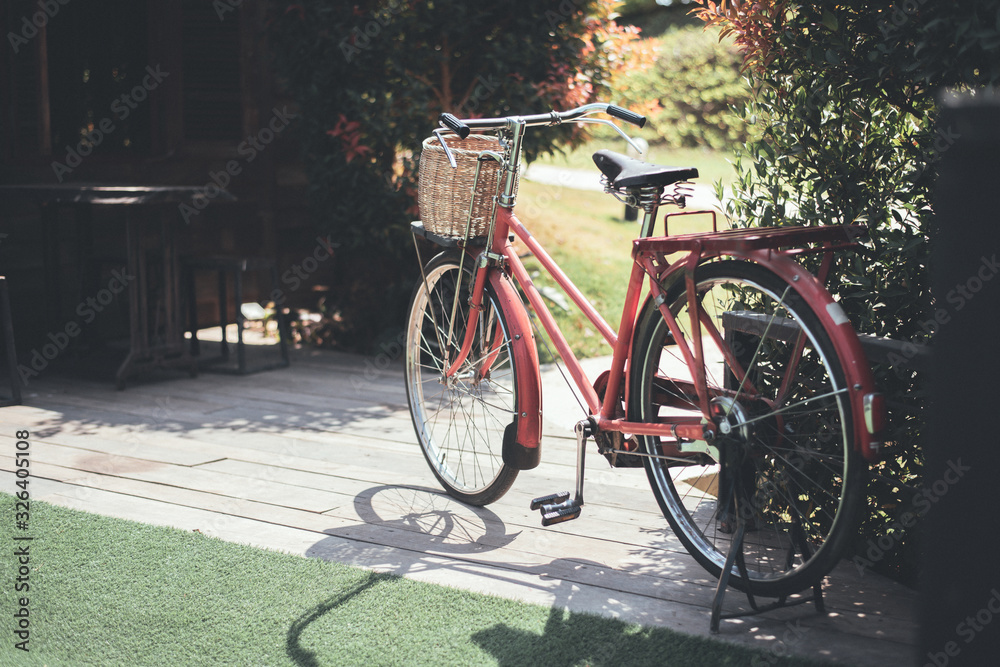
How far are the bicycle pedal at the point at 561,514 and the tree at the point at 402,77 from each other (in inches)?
125

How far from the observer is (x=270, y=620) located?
7.38ft

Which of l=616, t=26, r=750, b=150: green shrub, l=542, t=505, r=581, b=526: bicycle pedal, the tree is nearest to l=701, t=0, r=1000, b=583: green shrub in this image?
l=542, t=505, r=581, b=526: bicycle pedal

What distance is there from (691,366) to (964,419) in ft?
2.96

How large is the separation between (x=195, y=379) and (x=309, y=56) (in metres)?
2.08

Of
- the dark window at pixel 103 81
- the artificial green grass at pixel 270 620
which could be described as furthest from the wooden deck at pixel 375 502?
the dark window at pixel 103 81

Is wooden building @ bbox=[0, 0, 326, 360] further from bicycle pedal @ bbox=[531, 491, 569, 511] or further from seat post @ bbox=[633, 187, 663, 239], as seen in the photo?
seat post @ bbox=[633, 187, 663, 239]

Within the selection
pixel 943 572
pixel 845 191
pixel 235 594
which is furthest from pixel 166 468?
pixel 943 572

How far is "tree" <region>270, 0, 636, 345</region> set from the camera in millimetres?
5281

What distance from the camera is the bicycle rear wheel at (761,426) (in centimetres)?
198

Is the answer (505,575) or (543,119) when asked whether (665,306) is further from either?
(505,575)

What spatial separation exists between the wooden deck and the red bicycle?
0.15 meters

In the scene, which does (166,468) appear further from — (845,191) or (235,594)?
(845,191)

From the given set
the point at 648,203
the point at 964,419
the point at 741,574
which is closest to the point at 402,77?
the point at 648,203

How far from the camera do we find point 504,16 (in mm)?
5438
